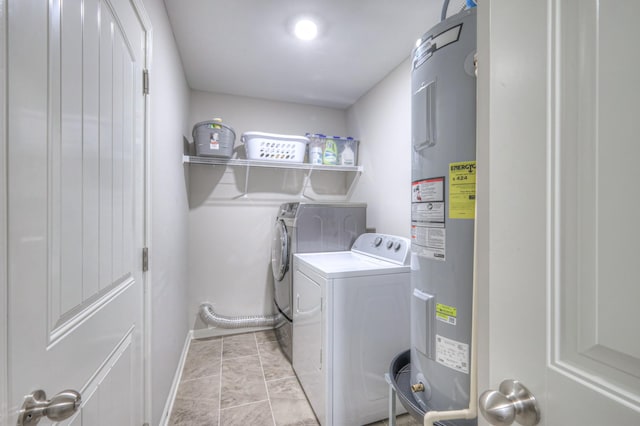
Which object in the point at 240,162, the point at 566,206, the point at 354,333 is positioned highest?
the point at 240,162

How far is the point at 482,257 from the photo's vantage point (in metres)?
0.57

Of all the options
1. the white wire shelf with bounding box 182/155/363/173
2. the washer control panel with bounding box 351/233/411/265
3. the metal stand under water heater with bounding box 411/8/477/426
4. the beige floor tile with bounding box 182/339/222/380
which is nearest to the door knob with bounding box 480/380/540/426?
the metal stand under water heater with bounding box 411/8/477/426

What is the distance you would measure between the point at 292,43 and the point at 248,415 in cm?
257

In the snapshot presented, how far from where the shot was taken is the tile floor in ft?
5.59

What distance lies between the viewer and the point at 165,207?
1.65 metres

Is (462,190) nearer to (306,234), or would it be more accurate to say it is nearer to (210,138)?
(306,234)

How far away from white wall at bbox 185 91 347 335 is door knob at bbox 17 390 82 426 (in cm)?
235

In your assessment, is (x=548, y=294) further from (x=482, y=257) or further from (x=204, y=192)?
(x=204, y=192)

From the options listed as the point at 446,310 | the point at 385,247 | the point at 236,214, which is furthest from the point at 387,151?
the point at 446,310

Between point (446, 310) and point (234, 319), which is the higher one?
point (446, 310)

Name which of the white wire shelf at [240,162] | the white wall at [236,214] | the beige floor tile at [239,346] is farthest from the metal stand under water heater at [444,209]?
the white wall at [236,214]

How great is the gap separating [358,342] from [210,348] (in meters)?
1.70

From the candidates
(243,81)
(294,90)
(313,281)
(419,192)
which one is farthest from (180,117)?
(419,192)

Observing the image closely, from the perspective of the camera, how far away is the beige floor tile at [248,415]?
1670 mm
